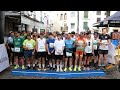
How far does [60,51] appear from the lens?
8.62 metres

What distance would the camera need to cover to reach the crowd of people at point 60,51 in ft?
28.6

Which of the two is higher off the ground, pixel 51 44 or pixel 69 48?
pixel 51 44

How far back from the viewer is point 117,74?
8484 millimetres

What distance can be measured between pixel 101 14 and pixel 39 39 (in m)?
30.4

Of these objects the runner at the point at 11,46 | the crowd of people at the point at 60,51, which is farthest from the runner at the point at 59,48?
the runner at the point at 11,46

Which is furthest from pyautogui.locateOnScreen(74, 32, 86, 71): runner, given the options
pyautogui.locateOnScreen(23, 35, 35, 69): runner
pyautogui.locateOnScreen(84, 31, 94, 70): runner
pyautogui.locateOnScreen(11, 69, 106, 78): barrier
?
pyautogui.locateOnScreen(23, 35, 35, 69): runner

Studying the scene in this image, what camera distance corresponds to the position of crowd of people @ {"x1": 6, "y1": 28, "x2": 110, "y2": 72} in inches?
343

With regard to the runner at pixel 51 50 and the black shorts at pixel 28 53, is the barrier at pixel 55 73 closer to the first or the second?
the runner at pixel 51 50

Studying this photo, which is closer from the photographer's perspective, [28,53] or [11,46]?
[28,53]

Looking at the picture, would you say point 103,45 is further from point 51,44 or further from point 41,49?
point 41,49

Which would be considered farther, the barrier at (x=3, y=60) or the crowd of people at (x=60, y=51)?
the crowd of people at (x=60, y=51)

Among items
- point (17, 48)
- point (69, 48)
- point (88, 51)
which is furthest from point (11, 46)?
Answer: point (88, 51)

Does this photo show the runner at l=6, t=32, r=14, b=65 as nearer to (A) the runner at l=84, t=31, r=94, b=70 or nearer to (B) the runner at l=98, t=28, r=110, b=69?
(A) the runner at l=84, t=31, r=94, b=70
